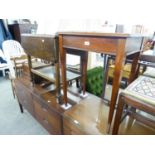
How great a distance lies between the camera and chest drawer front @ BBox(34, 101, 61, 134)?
129 centimetres

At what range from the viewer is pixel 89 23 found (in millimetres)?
2250

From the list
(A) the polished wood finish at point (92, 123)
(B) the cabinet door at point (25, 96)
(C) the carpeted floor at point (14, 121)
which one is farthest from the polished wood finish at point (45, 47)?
(C) the carpeted floor at point (14, 121)

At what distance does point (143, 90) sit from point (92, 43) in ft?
1.54

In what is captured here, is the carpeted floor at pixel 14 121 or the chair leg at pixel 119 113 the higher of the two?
the chair leg at pixel 119 113

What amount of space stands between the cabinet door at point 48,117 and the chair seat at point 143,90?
28.1 inches

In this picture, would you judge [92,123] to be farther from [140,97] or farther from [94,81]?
[94,81]

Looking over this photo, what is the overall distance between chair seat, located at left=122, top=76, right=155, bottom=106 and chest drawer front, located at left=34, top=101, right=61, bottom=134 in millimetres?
730

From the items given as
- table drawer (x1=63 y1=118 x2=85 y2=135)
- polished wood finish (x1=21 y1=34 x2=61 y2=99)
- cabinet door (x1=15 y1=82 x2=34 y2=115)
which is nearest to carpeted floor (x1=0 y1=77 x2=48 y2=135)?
cabinet door (x1=15 y1=82 x2=34 y2=115)

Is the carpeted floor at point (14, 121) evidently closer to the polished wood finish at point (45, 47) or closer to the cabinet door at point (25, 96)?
the cabinet door at point (25, 96)

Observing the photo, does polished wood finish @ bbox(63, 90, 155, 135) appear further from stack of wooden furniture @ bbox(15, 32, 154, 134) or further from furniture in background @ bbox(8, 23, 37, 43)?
furniture in background @ bbox(8, 23, 37, 43)

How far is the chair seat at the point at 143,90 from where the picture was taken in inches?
30.7

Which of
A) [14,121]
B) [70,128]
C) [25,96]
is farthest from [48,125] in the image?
[14,121]

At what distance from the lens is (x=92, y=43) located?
0.85 metres

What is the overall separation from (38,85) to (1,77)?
2.39 meters
